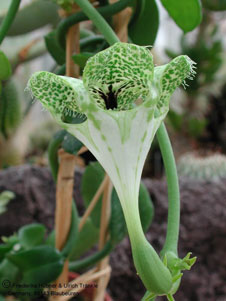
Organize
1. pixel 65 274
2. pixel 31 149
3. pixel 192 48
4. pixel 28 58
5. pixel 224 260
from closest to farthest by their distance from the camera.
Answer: pixel 65 274, pixel 224 260, pixel 28 58, pixel 192 48, pixel 31 149

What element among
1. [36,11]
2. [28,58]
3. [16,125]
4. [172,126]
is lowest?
[172,126]

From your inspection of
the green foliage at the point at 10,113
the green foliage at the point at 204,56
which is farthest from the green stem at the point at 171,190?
the green foliage at the point at 204,56

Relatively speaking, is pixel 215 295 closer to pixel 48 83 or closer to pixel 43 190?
pixel 43 190

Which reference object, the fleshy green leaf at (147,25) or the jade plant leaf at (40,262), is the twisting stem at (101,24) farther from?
the jade plant leaf at (40,262)

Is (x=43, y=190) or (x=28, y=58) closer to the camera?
(x=43, y=190)

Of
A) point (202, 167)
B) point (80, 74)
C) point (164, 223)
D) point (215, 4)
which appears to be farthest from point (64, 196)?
point (202, 167)

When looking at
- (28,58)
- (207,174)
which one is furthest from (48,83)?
(207,174)

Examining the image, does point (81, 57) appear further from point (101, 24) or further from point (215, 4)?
point (215, 4)
